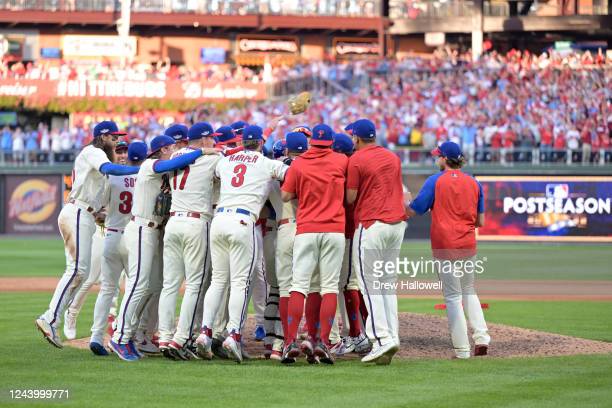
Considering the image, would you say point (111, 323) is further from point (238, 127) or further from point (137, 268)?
point (238, 127)

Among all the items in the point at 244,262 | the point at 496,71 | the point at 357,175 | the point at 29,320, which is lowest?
the point at 29,320

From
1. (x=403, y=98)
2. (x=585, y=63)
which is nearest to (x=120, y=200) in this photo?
(x=403, y=98)

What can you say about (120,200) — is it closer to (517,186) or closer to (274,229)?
(274,229)

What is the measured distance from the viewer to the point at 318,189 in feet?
35.4

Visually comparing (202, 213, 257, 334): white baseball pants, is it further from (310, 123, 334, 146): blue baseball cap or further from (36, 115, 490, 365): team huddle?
(310, 123, 334, 146): blue baseball cap

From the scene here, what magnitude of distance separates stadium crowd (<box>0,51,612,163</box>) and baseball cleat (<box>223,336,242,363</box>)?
2239cm

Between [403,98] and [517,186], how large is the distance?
24.6ft

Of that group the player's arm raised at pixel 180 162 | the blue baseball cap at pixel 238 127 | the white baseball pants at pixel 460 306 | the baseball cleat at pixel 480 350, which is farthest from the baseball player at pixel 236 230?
the baseball cleat at pixel 480 350

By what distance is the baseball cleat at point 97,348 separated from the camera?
11.4 metres

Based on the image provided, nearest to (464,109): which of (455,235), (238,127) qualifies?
(238,127)

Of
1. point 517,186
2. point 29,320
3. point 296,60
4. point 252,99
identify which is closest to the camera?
point 29,320

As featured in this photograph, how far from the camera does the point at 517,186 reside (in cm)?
3212

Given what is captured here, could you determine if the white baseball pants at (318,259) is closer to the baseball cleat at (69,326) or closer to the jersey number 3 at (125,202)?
the jersey number 3 at (125,202)

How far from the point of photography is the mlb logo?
1249 inches
